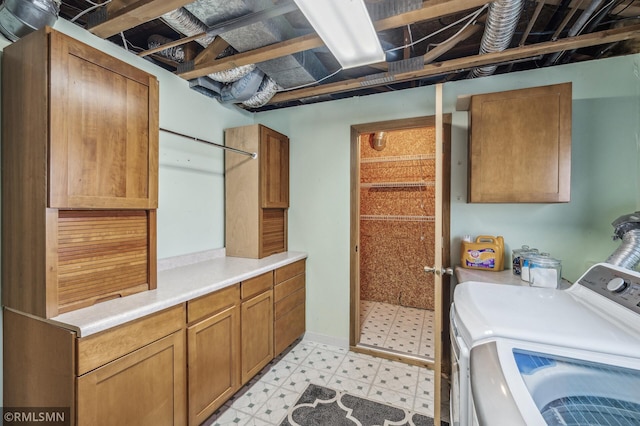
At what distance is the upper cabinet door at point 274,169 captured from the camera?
249 cm

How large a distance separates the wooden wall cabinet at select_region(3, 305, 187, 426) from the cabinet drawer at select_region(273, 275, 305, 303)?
0.93m

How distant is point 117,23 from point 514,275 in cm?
284

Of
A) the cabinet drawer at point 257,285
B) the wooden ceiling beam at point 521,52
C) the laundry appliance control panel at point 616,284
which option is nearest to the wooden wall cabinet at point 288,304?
the cabinet drawer at point 257,285

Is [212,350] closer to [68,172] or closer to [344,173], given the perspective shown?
[68,172]

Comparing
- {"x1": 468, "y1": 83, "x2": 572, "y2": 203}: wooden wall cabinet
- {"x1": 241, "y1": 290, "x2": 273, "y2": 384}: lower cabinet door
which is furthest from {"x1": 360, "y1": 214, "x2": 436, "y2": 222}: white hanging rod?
{"x1": 241, "y1": 290, "x2": 273, "y2": 384}: lower cabinet door

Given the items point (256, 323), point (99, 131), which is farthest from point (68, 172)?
point (256, 323)

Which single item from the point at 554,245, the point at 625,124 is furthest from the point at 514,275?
the point at 625,124

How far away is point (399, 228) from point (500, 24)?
255cm

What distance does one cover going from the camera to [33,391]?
1268mm

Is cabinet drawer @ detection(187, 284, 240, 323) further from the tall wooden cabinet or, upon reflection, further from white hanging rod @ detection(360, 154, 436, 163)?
Result: white hanging rod @ detection(360, 154, 436, 163)

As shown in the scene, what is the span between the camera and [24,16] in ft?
4.13

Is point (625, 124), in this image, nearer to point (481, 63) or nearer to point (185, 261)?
point (481, 63)

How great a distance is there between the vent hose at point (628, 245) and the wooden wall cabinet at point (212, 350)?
2197mm

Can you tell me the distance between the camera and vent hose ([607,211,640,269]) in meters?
1.41
